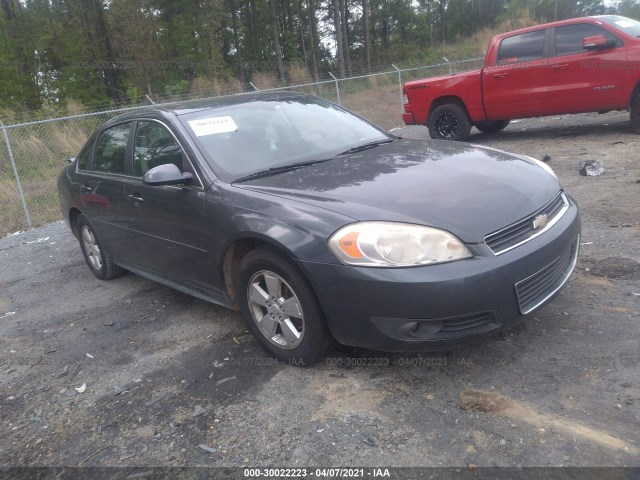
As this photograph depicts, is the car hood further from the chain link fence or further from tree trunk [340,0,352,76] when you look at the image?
tree trunk [340,0,352,76]

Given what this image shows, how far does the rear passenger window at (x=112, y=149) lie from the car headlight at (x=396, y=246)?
100 inches

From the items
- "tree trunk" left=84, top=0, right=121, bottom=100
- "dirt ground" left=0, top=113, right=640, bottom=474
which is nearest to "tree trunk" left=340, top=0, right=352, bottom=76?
"tree trunk" left=84, top=0, right=121, bottom=100

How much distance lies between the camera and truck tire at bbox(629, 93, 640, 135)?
314 inches

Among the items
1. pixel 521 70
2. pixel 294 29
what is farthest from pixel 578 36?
pixel 294 29

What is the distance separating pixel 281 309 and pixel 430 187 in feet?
3.65

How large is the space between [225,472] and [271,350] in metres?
0.98

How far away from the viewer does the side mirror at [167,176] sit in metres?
3.49

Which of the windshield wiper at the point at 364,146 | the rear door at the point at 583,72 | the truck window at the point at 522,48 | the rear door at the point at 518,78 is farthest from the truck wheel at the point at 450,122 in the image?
the windshield wiper at the point at 364,146

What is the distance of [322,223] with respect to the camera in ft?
9.52

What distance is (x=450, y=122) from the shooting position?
997 cm

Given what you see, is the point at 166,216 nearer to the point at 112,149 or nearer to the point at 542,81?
the point at 112,149

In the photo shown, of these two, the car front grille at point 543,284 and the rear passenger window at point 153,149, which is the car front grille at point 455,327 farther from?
the rear passenger window at point 153,149

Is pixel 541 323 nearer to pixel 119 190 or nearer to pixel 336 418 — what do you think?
pixel 336 418

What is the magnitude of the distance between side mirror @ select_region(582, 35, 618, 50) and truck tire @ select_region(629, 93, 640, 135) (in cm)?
85
